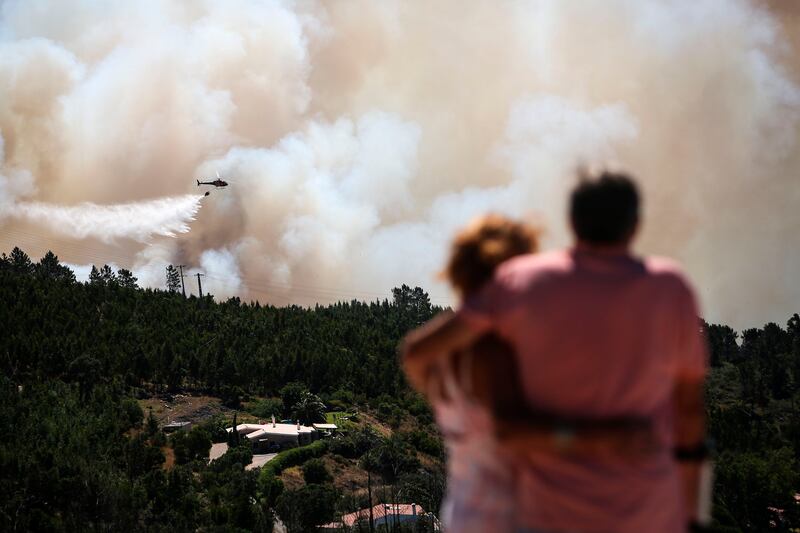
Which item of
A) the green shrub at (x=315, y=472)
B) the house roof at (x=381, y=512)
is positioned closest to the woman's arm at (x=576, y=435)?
the house roof at (x=381, y=512)

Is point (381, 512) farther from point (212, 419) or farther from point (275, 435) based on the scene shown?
point (212, 419)

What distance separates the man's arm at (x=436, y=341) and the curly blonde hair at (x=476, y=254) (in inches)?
12.1

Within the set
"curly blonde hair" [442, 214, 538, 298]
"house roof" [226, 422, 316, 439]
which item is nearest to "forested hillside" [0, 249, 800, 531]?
"house roof" [226, 422, 316, 439]

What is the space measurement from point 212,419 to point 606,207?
407 ft

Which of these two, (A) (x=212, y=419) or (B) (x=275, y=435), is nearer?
(B) (x=275, y=435)

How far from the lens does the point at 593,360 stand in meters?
3.88

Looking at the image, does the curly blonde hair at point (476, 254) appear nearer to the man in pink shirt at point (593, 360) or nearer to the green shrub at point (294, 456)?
the man in pink shirt at point (593, 360)

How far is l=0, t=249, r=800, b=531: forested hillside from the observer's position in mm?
82062

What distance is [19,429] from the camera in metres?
104

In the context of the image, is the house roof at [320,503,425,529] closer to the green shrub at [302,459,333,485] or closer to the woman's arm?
the green shrub at [302,459,333,485]

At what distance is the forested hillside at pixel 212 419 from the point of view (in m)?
82.1

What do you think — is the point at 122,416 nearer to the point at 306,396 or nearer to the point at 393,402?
the point at 306,396

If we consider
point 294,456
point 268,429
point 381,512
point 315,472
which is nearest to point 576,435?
point 381,512

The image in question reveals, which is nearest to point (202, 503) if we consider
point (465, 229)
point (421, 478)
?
point (421, 478)
